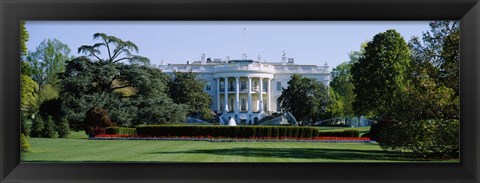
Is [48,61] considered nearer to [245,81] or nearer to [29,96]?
[29,96]

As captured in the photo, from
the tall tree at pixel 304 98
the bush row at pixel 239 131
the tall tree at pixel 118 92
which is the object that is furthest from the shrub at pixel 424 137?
the tall tree at pixel 118 92

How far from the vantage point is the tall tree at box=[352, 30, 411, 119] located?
10305 millimetres

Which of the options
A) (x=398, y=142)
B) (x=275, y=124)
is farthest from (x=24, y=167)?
(x=275, y=124)

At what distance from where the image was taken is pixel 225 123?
973 centimetres

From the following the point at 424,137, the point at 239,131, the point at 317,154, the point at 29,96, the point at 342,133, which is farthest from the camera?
the point at 239,131

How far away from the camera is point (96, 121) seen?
1024cm

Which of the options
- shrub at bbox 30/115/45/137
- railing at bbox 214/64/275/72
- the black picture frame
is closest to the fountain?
railing at bbox 214/64/275/72

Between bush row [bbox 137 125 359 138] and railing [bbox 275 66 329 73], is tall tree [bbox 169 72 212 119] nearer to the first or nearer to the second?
bush row [bbox 137 125 359 138]

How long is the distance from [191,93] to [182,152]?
972 millimetres

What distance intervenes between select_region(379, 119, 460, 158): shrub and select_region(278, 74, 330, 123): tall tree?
190 cm

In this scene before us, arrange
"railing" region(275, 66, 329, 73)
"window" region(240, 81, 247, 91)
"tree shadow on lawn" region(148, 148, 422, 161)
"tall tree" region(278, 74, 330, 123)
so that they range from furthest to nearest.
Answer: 1. "window" region(240, 81, 247, 91)
2. "tall tree" region(278, 74, 330, 123)
3. "railing" region(275, 66, 329, 73)
4. "tree shadow on lawn" region(148, 148, 422, 161)
